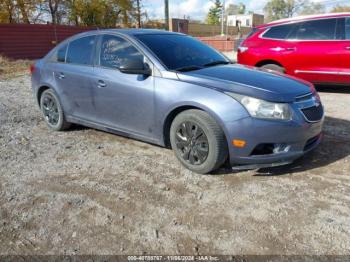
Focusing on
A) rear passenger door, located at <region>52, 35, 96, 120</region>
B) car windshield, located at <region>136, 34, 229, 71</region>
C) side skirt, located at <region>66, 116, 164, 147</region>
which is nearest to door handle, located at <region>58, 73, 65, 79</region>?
rear passenger door, located at <region>52, 35, 96, 120</region>

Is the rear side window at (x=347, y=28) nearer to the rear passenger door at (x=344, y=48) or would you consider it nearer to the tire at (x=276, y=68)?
the rear passenger door at (x=344, y=48)

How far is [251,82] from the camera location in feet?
11.7

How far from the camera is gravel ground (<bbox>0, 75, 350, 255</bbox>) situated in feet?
8.55

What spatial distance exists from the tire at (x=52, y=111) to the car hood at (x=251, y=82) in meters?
2.36

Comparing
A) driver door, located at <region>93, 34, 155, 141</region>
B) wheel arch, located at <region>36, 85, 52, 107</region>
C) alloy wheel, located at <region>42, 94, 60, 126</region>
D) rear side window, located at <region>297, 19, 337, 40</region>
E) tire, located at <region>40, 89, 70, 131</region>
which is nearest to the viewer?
driver door, located at <region>93, 34, 155, 141</region>

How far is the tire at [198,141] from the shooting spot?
3.50 meters

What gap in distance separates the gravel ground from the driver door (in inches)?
15.9

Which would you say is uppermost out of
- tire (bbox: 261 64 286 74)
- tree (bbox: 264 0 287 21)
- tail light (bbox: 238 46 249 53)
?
tree (bbox: 264 0 287 21)

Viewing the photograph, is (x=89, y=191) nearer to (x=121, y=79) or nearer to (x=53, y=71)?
(x=121, y=79)

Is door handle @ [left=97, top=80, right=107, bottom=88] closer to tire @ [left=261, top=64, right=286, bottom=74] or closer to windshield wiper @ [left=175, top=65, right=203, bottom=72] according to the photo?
windshield wiper @ [left=175, top=65, right=203, bottom=72]

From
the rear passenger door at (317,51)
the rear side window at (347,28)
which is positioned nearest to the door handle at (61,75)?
the rear passenger door at (317,51)

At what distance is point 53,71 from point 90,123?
1090 mm

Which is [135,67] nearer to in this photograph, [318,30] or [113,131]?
[113,131]

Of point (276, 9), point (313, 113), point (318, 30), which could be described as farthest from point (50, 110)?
point (276, 9)
